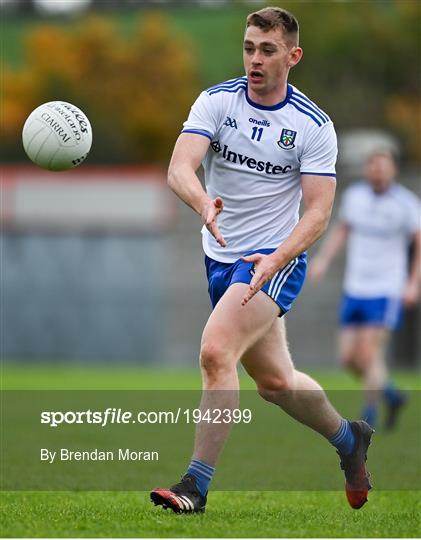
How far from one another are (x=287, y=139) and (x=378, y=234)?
6114 mm

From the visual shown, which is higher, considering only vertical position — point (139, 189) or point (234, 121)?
point (234, 121)

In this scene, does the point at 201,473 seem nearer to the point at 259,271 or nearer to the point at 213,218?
the point at 259,271

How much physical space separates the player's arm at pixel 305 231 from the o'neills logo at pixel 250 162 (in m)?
0.16

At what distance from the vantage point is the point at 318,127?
670 cm

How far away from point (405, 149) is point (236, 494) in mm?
41514

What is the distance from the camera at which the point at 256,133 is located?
6.71 metres

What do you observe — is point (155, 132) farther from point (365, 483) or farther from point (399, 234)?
point (365, 483)

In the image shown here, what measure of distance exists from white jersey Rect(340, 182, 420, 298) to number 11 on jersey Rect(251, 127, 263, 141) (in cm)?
585

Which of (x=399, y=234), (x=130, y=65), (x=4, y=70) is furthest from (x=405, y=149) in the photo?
(x=399, y=234)

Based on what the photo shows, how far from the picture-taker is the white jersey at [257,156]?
6676 mm

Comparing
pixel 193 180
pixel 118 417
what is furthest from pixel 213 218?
Answer: pixel 118 417

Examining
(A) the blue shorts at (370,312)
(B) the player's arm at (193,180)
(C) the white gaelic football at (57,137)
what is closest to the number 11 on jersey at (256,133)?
(B) the player's arm at (193,180)

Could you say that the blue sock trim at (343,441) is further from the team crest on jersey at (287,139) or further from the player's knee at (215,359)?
the team crest on jersey at (287,139)

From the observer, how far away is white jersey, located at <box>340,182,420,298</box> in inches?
489
